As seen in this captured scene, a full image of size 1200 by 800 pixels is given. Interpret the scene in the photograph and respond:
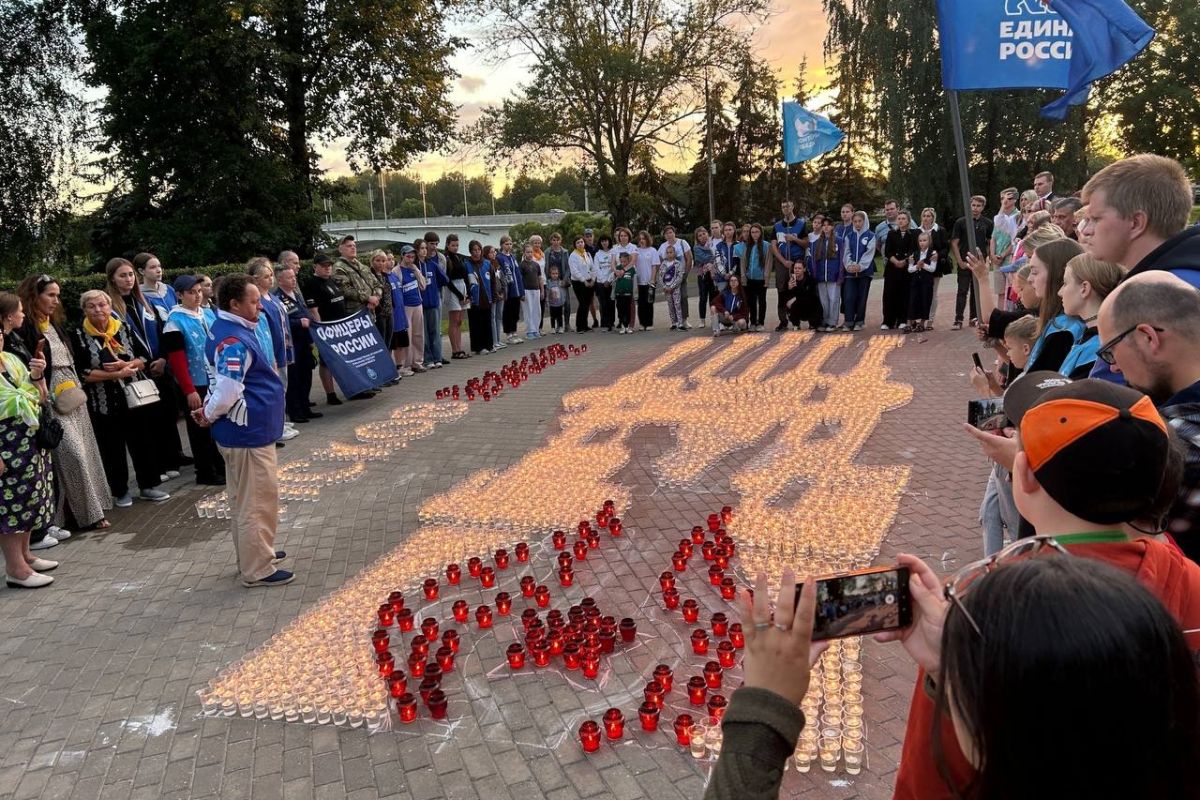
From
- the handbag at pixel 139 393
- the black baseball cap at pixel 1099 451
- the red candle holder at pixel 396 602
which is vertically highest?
the black baseball cap at pixel 1099 451

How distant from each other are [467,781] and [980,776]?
284 centimetres

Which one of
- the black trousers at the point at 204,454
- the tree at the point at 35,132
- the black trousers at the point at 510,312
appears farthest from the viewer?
the tree at the point at 35,132

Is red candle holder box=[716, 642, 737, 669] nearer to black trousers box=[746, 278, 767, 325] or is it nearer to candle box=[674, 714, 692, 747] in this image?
candle box=[674, 714, 692, 747]

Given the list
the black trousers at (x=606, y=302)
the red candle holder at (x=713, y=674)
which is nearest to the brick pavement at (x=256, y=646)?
the red candle holder at (x=713, y=674)

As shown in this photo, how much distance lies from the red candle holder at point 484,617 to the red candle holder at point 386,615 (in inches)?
23.0

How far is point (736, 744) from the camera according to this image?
59.9 inches

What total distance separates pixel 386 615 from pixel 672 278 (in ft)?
42.3

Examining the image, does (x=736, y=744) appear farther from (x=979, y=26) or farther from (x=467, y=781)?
(x=979, y=26)

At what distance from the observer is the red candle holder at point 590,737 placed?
3619 millimetres

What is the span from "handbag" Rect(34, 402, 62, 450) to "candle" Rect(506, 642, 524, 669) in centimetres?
409

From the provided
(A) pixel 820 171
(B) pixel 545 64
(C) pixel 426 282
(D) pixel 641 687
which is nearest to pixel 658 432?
(D) pixel 641 687

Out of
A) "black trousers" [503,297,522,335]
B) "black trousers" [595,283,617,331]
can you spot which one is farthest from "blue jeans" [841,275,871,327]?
"black trousers" [503,297,522,335]

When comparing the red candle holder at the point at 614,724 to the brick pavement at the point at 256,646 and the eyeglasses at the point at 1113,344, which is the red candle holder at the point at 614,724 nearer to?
the brick pavement at the point at 256,646

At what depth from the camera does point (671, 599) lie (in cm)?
497
